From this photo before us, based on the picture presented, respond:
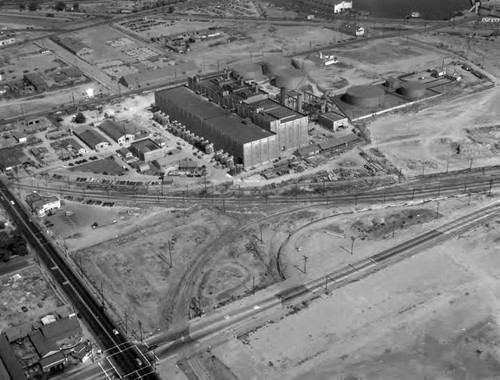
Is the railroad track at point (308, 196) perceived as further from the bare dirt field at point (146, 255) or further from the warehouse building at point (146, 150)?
the warehouse building at point (146, 150)

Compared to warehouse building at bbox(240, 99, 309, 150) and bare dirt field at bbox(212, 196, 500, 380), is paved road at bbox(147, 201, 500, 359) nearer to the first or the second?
bare dirt field at bbox(212, 196, 500, 380)

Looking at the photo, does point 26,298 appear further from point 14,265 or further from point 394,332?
point 394,332

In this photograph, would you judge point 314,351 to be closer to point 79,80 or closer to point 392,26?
point 79,80

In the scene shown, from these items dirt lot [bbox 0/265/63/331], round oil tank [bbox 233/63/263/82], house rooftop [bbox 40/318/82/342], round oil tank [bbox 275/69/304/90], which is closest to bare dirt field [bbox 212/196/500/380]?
house rooftop [bbox 40/318/82/342]

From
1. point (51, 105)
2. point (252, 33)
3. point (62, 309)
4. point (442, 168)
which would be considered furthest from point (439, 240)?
point (252, 33)

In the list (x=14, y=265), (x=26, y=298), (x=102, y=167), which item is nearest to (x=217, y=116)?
(x=102, y=167)
